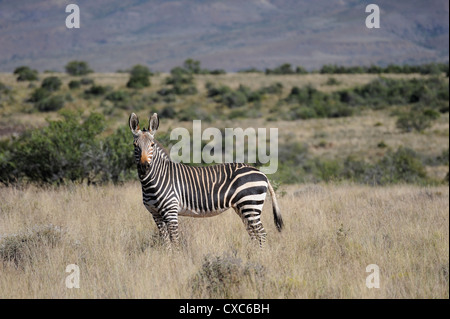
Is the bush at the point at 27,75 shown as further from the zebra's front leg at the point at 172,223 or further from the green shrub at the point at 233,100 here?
the zebra's front leg at the point at 172,223

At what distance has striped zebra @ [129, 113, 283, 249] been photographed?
288 inches

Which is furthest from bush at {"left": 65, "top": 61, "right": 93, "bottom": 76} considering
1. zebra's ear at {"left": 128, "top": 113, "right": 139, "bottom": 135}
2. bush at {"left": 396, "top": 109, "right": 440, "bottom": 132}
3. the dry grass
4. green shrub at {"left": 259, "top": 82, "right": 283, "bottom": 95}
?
A: zebra's ear at {"left": 128, "top": 113, "right": 139, "bottom": 135}

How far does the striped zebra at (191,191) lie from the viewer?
288 inches

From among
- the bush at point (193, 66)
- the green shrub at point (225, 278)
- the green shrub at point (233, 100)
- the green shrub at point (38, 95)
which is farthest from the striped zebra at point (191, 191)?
the bush at point (193, 66)

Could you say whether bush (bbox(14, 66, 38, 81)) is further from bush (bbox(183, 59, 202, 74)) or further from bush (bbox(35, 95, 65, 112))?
bush (bbox(183, 59, 202, 74))

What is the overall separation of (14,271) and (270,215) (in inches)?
191

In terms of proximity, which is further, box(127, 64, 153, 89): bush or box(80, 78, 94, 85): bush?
box(80, 78, 94, 85): bush

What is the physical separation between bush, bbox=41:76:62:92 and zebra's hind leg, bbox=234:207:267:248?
5159cm

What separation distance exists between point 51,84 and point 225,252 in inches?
2115

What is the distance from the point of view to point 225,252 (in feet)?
22.4

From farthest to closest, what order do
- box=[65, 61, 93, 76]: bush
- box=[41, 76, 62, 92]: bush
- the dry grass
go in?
box=[65, 61, 93, 76]: bush
box=[41, 76, 62, 92]: bush
the dry grass

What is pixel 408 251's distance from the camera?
24.4 ft
